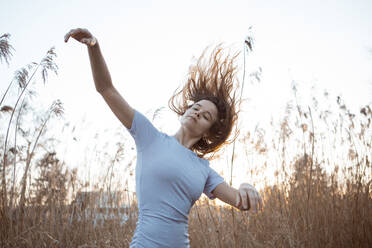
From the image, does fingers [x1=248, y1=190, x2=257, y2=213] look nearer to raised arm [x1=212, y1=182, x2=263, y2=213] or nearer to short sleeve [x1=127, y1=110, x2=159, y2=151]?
raised arm [x1=212, y1=182, x2=263, y2=213]

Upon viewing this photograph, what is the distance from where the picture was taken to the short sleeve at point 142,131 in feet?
4.80

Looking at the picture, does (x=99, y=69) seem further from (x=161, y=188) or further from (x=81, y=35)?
(x=161, y=188)

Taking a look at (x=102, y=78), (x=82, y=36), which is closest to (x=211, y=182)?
(x=102, y=78)

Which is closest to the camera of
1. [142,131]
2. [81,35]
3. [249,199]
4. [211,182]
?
[81,35]

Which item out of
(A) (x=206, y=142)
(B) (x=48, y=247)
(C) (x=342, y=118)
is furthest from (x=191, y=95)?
(C) (x=342, y=118)

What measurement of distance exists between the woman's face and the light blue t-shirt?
0.86ft

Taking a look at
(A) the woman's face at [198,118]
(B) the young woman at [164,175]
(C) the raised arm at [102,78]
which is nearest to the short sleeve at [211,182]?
(B) the young woman at [164,175]

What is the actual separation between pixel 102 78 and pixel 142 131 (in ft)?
1.08

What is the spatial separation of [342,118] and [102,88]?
3561mm

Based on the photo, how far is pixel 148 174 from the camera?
1.43 metres

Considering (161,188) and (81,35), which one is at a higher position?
(81,35)

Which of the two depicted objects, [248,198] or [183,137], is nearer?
[248,198]

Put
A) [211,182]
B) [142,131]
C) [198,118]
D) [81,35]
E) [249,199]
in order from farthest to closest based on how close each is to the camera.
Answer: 1. [198,118]
2. [211,182]
3. [142,131]
4. [249,199]
5. [81,35]

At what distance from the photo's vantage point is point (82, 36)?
4.08 ft
